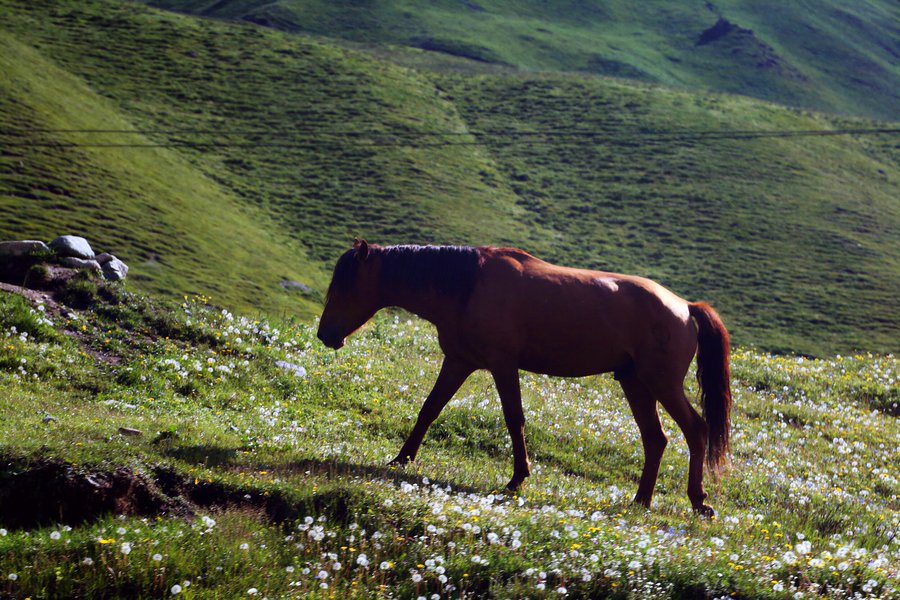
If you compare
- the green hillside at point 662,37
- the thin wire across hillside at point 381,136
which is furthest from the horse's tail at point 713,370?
the green hillside at point 662,37

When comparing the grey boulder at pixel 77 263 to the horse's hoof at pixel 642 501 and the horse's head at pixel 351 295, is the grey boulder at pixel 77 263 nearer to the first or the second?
the horse's head at pixel 351 295

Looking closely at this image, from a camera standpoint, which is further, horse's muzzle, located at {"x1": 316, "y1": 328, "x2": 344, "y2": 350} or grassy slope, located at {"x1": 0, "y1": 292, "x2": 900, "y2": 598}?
horse's muzzle, located at {"x1": 316, "y1": 328, "x2": 344, "y2": 350}

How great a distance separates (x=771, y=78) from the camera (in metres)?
141

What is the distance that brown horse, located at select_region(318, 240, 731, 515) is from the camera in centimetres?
1118

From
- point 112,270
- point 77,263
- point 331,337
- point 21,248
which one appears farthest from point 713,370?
point 21,248

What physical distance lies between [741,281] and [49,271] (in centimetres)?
4373

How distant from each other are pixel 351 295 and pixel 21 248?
876cm

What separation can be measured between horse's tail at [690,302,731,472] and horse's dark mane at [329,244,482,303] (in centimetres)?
313

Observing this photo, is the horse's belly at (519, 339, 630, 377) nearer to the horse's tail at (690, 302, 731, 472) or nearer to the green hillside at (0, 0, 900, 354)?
the horse's tail at (690, 302, 731, 472)

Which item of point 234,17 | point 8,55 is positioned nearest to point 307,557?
point 8,55

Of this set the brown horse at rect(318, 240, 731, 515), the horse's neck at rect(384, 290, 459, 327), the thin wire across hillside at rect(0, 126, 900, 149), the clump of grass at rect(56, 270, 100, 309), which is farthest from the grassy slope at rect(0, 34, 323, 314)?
the brown horse at rect(318, 240, 731, 515)

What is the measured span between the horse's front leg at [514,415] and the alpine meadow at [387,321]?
0.11m

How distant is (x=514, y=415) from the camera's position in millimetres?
11141

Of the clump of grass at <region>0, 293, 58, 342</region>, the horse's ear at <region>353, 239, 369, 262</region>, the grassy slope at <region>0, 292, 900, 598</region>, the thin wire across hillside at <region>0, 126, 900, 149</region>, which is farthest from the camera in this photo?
the thin wire across hillside at <region>0, 126, 900, 149</region>
